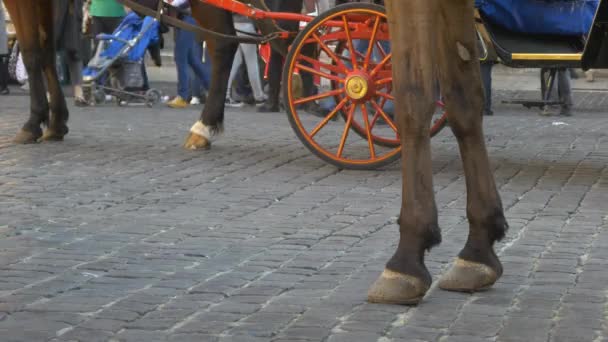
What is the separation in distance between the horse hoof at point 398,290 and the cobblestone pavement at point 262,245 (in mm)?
39

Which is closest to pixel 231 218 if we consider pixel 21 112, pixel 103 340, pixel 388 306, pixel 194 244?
A: pixel 194 244

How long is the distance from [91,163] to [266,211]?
2118 mm

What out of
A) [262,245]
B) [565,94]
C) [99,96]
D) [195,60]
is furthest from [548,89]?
[262,245]

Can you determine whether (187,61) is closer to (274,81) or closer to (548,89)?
(274,81)

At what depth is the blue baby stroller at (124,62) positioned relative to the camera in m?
14.5

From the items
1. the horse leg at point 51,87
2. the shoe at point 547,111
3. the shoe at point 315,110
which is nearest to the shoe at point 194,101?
the shoe at point 547,111

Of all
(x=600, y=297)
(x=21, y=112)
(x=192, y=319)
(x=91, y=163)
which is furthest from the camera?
(x=21, y=112)

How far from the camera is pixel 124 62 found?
49.0ft

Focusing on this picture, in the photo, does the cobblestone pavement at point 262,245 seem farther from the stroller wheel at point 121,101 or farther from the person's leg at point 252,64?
the stroller wheel at point 121,101

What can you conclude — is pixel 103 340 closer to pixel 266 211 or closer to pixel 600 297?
pixel 600 297

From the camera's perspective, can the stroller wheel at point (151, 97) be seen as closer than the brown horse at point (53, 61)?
No

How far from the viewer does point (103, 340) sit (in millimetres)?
3912

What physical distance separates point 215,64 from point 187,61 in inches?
239

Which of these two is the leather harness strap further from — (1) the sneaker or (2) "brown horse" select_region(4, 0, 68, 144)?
(1) the sneaker
